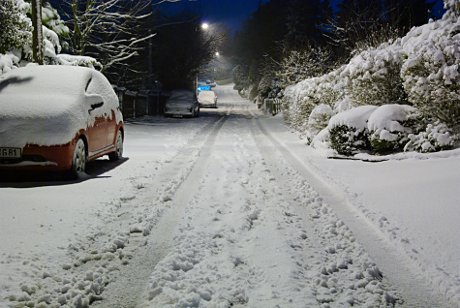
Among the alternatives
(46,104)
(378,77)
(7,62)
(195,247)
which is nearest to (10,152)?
(46,104)

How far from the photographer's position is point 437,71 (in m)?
7.61

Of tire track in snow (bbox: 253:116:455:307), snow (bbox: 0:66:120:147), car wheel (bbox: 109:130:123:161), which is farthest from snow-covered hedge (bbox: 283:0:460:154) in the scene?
snow (bbox: 0:66:120:147)

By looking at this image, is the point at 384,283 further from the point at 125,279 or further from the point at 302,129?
the point at 302,129

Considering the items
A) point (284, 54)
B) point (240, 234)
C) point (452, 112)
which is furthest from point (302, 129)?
point (284, 54)

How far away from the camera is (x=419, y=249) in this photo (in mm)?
3885

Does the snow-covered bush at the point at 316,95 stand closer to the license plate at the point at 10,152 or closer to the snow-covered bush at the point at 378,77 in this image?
the snow-covered bush at the point at 378,77

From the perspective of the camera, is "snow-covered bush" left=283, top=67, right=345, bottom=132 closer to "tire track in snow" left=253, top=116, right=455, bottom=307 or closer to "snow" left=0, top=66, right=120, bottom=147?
"tire track in snow" left=253, top=116, right=455, bottom=307

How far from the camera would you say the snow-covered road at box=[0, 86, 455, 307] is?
9.84 ft

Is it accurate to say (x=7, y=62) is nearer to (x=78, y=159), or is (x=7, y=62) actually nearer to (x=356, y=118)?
(x=78, y=159)

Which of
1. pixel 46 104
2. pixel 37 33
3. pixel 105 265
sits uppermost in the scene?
pixel 37 33

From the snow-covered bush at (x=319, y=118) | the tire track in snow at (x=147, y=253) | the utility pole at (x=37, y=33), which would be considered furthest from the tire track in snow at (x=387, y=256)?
the utility pole at (x=37, y=33)

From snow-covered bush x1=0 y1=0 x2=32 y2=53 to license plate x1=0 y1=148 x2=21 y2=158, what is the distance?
487 cm

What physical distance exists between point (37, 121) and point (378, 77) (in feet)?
23.4

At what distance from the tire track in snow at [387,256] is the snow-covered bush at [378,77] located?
178 inches
